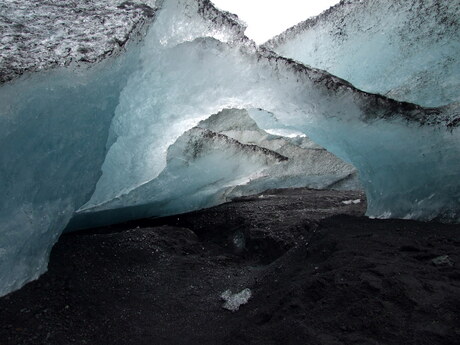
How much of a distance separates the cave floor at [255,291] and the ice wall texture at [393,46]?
128 centimetres

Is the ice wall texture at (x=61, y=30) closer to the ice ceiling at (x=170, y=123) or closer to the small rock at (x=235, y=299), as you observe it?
the ice ceiling at (x=170, y=123)

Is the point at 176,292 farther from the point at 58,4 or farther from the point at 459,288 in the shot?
the point at 58,4

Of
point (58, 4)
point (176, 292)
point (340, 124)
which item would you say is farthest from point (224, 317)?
point (58, 4)

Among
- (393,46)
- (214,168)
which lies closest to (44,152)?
(214,168)

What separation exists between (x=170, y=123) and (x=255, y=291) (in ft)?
4.38

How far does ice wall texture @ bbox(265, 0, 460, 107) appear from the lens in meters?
3.03

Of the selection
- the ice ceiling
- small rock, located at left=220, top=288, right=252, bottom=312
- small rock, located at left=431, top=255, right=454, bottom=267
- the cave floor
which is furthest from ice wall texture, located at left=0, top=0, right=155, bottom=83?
small rock, located at left=431, top=255, right=454, bottom=267

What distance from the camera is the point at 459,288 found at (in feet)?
5.37

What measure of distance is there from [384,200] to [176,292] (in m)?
1.64

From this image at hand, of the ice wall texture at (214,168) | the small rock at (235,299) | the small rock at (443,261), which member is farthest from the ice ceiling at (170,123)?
the small rock at (235,299)

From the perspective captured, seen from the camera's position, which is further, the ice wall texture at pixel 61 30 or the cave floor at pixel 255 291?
the ice wall texture at pixel 61 30

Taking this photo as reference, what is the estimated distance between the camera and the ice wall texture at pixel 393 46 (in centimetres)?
303

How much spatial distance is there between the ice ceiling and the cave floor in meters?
0.28

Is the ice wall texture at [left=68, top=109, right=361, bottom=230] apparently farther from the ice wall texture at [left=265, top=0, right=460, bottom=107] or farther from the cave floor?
the ice wall texture at [left=265, top=0, right=460, bottom=107]
